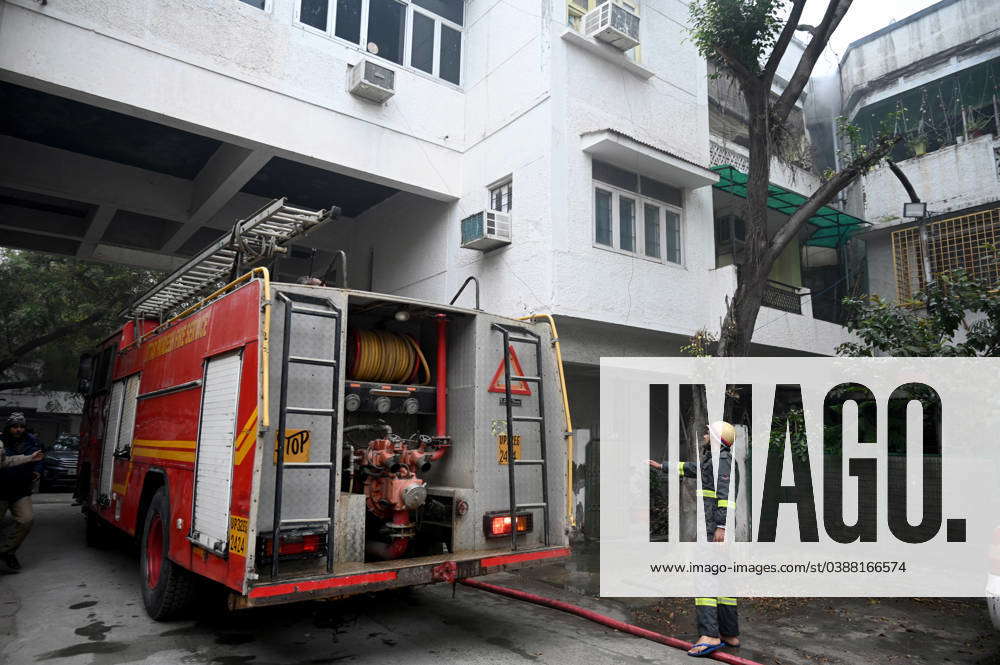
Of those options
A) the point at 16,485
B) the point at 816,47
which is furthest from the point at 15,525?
the point at 816,47

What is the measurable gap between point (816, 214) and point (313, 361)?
12.2 meters

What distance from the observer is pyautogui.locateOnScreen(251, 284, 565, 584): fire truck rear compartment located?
15.2ft

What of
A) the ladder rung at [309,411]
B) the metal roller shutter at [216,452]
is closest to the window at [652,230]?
the ladder rung at [309,411]

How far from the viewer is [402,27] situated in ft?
38.1

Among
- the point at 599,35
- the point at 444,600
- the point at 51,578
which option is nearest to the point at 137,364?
the point at 51,578

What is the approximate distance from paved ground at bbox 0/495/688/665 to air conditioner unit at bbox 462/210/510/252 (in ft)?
16.5

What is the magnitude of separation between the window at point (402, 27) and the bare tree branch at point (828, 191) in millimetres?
6715

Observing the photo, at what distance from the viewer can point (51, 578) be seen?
7.55 metres

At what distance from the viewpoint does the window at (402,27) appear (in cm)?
1079

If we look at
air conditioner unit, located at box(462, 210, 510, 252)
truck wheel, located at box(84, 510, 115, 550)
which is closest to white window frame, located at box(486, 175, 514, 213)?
air conditioner unit, located at box(462, 210, 510, 252)

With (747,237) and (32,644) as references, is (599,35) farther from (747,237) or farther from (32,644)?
(32,644)

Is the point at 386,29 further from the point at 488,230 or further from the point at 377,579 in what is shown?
the point at 377,579

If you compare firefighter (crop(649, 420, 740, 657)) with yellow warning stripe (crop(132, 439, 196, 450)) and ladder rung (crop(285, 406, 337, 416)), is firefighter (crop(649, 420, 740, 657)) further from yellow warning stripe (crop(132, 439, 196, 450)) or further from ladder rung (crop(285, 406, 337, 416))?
yellow warning stripe (crop(132, 439, 196, 450))

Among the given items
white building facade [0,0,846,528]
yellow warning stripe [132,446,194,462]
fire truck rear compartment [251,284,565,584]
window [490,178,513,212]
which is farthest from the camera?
window [490,178,513,212]
